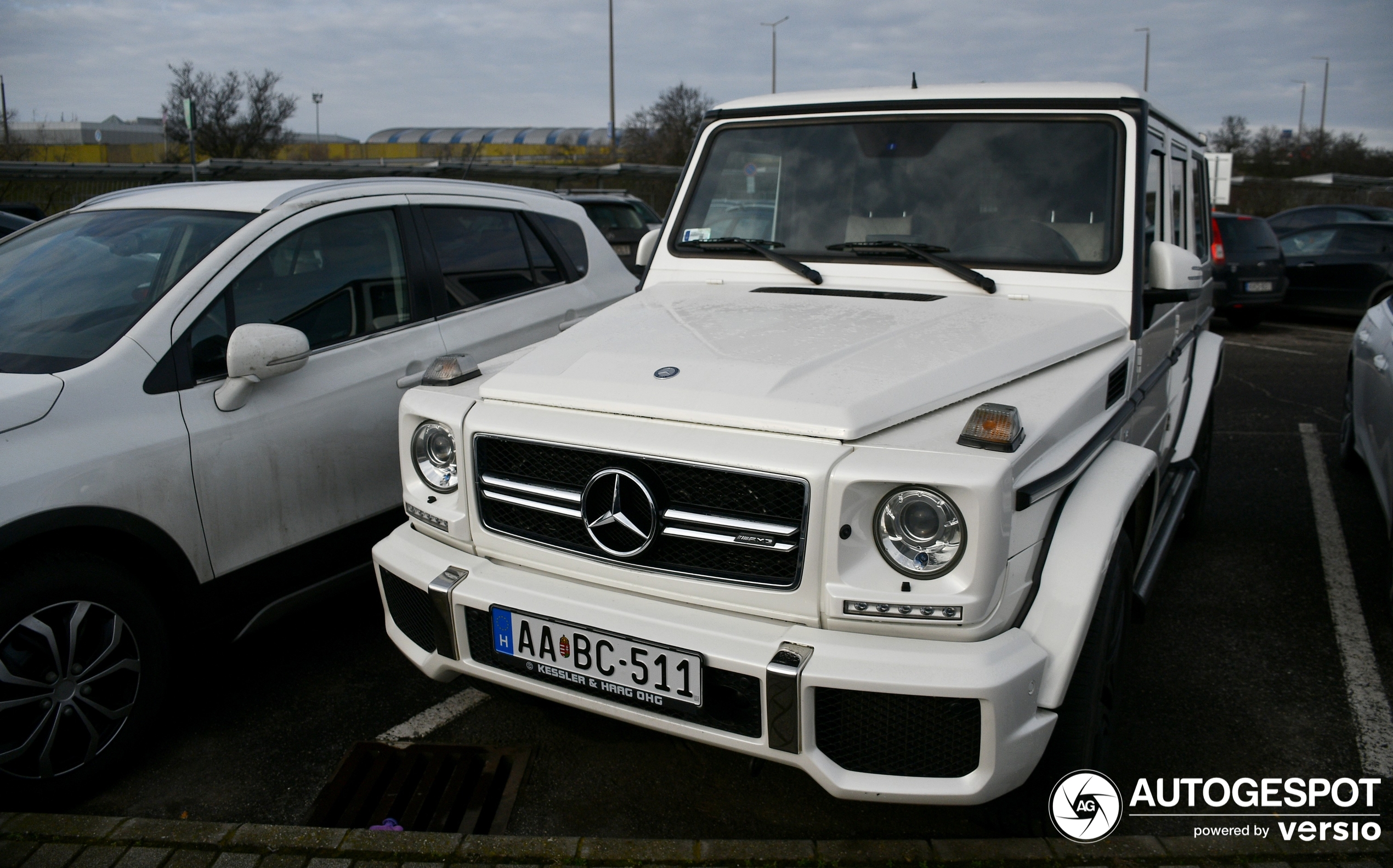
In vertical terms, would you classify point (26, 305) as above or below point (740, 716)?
above

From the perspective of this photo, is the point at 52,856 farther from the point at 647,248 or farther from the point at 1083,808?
the point at 647,248

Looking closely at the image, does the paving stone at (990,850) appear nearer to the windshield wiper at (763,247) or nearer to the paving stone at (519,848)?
the paving stone at (519,848)

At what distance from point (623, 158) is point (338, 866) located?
46.6 metres

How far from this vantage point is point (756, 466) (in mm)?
2186

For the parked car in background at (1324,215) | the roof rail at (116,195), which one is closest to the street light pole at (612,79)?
the parked car in background at (1324,215)

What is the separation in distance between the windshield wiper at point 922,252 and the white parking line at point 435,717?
79.4 inches

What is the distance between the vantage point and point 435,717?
133 inches

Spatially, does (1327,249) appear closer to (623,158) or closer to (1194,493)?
(1194,493)

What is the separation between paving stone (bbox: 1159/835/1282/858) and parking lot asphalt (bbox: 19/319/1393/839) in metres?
0.33

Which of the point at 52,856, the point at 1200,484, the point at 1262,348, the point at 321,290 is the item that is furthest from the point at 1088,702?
the point at 1262,348

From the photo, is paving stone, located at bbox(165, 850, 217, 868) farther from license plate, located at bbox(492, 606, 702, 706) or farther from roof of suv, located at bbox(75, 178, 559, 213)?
roof of suv, located at bbox(75, 178, 559, 213)

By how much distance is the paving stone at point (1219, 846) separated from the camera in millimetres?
2340

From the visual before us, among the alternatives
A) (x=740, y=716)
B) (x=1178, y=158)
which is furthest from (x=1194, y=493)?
(x=740, y=716)

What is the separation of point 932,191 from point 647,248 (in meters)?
1.19
